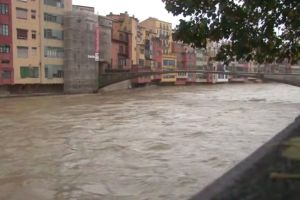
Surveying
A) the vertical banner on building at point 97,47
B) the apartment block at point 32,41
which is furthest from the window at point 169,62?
the apartment block at point 32,41

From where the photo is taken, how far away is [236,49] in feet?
18.0

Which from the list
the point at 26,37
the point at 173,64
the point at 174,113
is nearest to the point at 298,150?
the point at 174,113

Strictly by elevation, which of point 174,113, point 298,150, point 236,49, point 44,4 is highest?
point 44,4

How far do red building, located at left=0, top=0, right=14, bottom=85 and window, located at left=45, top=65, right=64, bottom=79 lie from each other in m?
4.46

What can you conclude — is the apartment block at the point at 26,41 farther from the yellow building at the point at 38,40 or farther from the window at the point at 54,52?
the window at the point at 54,52

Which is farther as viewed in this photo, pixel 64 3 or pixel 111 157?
pixel 64 3

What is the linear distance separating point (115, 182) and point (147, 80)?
56.2 meters

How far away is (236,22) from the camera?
5.12 meters

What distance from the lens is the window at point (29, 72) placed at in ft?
144

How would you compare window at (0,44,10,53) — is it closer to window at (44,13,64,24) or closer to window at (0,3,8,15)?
window at (0,3,8,15)

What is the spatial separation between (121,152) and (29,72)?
104ft

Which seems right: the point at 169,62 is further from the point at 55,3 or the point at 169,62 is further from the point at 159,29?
the point at 55,3

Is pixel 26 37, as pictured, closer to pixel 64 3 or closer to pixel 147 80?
pixel 64 3

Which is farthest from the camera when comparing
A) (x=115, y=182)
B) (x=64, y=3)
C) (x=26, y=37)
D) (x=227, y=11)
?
(x=64, y=3)
